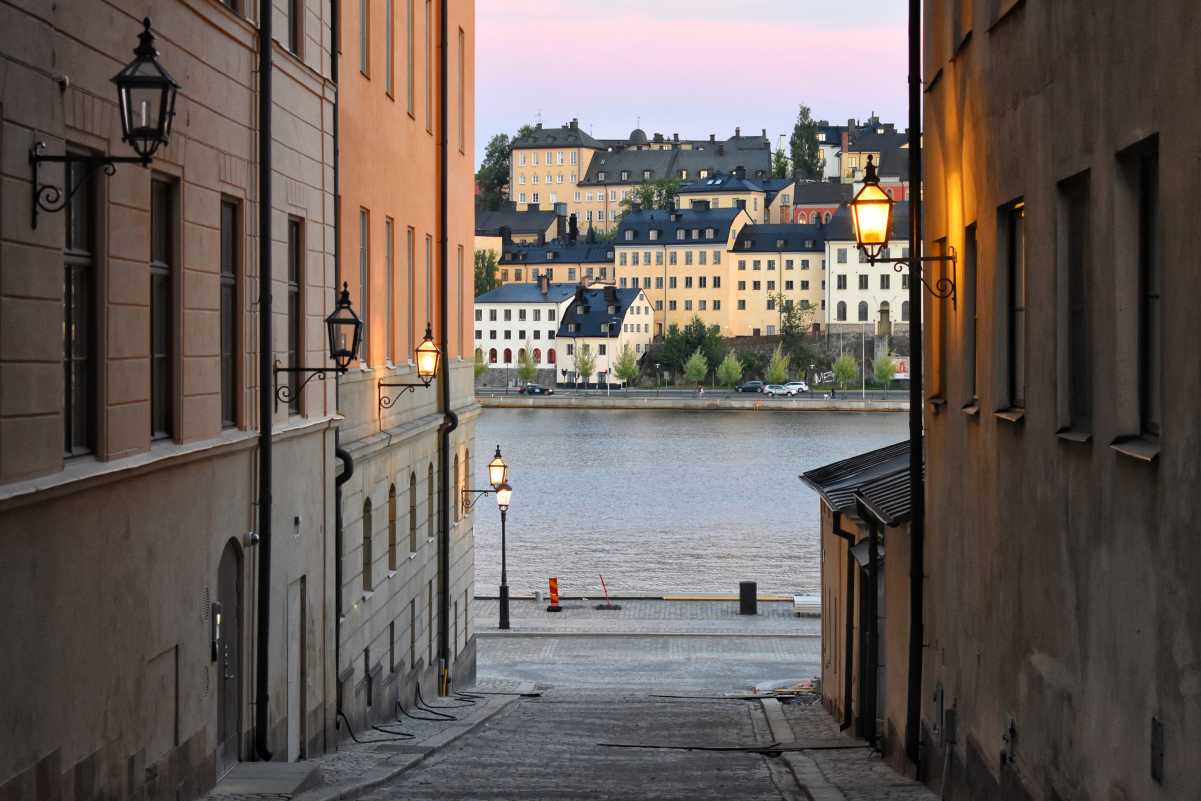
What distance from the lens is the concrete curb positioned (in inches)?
476

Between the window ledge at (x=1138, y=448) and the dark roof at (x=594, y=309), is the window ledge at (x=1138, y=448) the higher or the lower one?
the lower one

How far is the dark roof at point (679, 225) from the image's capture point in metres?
168

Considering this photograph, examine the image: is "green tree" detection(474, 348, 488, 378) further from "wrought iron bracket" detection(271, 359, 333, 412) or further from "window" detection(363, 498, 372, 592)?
"wrought iron bracket" detection(271, 359, 333, 412)

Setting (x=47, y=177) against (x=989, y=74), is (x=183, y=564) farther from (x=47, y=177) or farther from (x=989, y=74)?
(x=989, y=74)

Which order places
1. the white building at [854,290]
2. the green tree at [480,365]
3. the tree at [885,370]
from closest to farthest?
1. the tree at [885,370]
2. the white building at [854,290]
3. the green tree at [480,365]

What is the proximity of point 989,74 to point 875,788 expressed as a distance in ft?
18.4

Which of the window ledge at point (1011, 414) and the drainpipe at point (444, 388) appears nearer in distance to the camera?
the window ledge at point (1011, 414)

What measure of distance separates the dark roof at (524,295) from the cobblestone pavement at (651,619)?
125 metres

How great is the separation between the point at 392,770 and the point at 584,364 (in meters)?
144

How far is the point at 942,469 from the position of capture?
1377 centimetres

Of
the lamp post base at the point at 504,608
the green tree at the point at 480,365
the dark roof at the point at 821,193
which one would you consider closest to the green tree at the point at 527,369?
the green tree at the point at 480,365

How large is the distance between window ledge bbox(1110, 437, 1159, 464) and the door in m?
6.74

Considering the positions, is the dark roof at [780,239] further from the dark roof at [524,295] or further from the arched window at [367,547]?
the arched window at [367,547]

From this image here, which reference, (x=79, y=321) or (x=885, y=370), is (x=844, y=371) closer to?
(x=885, y=370)
